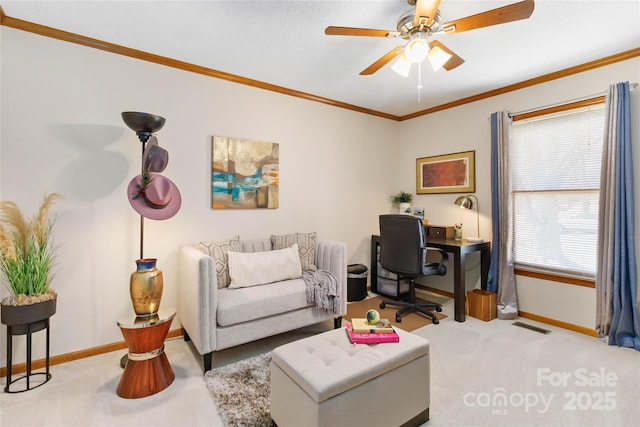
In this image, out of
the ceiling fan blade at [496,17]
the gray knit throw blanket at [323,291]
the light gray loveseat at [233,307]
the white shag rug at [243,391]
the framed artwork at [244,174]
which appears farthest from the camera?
the framed artwork at [244,174]

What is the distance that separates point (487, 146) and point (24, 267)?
4.27 metres

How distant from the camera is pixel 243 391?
1.94 meters

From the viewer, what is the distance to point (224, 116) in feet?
9.95

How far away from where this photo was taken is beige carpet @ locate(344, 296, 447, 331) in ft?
9.94

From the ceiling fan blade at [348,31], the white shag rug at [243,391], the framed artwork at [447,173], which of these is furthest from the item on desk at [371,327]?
the framed artwork at [447,173]

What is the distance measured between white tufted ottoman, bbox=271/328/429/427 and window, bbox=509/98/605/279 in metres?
2.24

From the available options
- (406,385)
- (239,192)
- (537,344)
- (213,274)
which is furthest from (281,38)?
(537,344)

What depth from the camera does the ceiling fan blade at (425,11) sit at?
1584mm

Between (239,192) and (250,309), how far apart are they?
4.17ft

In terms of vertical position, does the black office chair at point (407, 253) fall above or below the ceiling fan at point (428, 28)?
below

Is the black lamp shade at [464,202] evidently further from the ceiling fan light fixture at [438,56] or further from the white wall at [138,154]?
the ceiling fan light fixture at [438,56]

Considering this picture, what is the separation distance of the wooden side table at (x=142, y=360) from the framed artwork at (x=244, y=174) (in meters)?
1.29

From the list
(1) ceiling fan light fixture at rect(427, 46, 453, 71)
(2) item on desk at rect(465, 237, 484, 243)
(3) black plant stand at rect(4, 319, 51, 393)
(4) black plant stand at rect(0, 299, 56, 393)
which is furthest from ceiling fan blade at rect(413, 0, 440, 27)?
(3) black plant stand at rect(4, 319, 51, 393)

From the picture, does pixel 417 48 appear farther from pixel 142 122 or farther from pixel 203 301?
pixel 203 301
